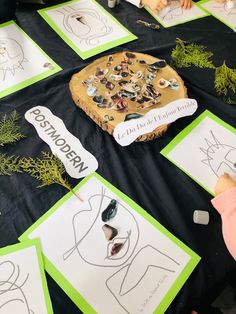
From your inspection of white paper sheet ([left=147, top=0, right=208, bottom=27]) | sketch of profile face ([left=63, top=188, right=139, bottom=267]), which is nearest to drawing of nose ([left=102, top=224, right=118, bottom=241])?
sketch of profile face ([left=63, top=188, right=139, bottom=267])

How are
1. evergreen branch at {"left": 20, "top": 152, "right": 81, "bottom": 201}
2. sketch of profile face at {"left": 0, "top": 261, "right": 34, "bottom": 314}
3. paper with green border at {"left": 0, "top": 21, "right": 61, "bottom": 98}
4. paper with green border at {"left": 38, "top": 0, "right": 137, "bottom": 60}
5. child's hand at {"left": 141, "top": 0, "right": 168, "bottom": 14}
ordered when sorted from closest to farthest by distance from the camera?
sketch of profile face at {"left": 0, "top": 261, "right": 34, "bottom": 314} → evergreen branch at {"left": 20, "top": 152, "right": 81, "bottom": 201} → paper with green border at {"left": 0, "top": 21, "right": 61, "bottom": 98} → paper with green border at {"left": 38, "top": 0, "right": 137, "bottom": 60} → child's hand at {"left": 141, "top": 0, "right": 168, "bottom": 14}

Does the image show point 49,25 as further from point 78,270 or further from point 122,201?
point 78,270

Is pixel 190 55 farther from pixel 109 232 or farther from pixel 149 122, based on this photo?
pixel 109 232

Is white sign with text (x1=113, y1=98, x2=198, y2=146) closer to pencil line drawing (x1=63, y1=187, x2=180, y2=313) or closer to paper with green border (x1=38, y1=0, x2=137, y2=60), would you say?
pencil line drawing (x1=63, y1=187, x2=180, y2=313)

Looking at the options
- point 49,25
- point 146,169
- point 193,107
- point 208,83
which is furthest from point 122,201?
point 49,25

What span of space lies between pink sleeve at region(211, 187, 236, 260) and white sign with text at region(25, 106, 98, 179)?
264 mm

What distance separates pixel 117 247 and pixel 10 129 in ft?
1.16

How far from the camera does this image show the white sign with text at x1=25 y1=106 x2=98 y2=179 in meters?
0.65

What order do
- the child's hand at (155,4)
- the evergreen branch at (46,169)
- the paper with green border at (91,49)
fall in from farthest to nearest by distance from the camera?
the child's hand at (155,4), the paper with green border at (91,49), the evergreen branch at (46,169)

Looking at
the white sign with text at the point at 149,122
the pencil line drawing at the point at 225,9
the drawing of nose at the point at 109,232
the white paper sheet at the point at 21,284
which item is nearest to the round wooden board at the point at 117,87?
the white sign with text at the point at 149,122

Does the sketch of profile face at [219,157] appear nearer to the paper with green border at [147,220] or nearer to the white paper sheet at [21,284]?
the paper with green border at [147,220]

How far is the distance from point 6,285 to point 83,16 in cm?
78

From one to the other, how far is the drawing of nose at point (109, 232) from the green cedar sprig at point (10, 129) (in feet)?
0.92

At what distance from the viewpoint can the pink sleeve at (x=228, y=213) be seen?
58cm
